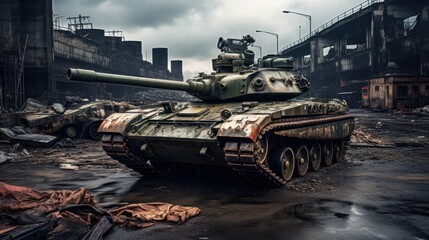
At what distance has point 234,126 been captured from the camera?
727 cm

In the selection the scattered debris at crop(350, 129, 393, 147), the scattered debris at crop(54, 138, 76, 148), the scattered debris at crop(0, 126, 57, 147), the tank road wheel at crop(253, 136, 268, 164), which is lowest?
the scattered debris at crop(350, 129, 393, 147)

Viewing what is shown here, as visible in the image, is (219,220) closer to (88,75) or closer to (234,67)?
(88,75)

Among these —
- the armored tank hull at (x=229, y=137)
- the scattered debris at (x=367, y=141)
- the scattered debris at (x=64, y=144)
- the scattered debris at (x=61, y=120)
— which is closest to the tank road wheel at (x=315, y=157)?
the armored tank hull at (x=229, y=137)

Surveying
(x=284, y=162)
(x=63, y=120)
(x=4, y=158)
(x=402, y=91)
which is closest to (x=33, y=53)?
(x=63, y=120)

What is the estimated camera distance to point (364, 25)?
43.5 meters

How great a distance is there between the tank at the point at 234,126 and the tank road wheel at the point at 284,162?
20mm

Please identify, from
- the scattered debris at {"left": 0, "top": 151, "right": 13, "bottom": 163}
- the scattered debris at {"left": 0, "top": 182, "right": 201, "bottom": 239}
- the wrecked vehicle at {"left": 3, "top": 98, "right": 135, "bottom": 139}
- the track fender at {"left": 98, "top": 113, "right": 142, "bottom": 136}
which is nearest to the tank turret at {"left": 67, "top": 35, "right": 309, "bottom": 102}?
the track fender at {"left": 98, "top": 113, "right": 142, "bottom": 136}

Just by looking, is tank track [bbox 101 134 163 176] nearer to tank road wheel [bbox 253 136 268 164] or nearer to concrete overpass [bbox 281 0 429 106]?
tank road wheel [bbox 253 136 268 164]

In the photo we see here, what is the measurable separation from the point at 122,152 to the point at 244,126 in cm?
302

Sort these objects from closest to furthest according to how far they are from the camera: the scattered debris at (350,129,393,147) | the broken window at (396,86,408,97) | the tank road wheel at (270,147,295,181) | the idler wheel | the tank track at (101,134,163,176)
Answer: the tank road wheel at (270,147,295,181) < the tank track at (101,134,163,176) < the idler wheel < the scattered debris at (350,129,393,147) < the broken window at (396,86,408,97)

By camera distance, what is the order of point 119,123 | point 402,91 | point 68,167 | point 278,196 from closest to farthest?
point 278,196 → point 119,123 → point 68,167 → point 402,91

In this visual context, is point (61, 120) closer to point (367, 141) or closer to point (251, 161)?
point (367, 141)

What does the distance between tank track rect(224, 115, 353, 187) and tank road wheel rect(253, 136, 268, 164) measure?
99mm

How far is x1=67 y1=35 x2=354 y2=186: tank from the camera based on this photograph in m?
7.31
